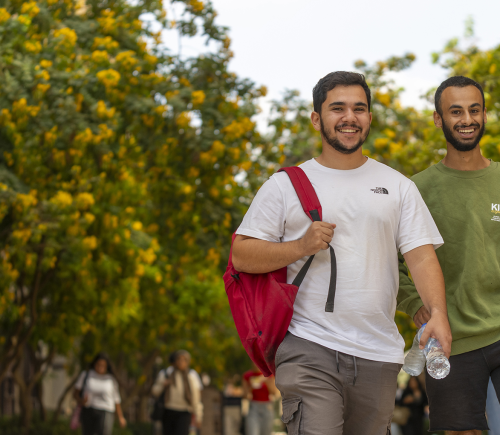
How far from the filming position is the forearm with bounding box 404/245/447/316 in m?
3.32

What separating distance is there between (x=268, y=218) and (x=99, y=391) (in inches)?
335

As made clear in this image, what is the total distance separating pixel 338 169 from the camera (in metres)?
3.51

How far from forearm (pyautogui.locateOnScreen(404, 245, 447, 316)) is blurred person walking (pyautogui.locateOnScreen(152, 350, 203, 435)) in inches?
305

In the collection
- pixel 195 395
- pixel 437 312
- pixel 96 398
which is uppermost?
pixel 437 312

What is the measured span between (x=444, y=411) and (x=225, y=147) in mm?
6475

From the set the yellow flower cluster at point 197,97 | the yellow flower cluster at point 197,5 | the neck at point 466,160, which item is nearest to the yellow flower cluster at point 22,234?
the yellow flower cluster at point 197,97

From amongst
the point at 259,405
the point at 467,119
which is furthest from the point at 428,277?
the point at 259,405

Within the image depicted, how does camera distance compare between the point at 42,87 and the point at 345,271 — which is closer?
the point at 345,271

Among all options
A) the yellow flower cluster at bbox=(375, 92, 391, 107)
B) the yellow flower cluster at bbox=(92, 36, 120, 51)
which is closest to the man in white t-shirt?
the yellow flower cluster at bbox=(92, 36, 120, 51)

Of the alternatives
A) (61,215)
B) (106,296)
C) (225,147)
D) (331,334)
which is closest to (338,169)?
(331,334)

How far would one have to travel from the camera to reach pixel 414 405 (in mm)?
12070

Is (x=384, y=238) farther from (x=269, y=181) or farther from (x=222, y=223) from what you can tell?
(x=222, y=223)

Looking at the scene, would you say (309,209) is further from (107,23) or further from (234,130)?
(107,23)

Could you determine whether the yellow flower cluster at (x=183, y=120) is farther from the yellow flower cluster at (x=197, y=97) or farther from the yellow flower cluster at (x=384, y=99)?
the yellow flower cluster at (x=384, y=99)
